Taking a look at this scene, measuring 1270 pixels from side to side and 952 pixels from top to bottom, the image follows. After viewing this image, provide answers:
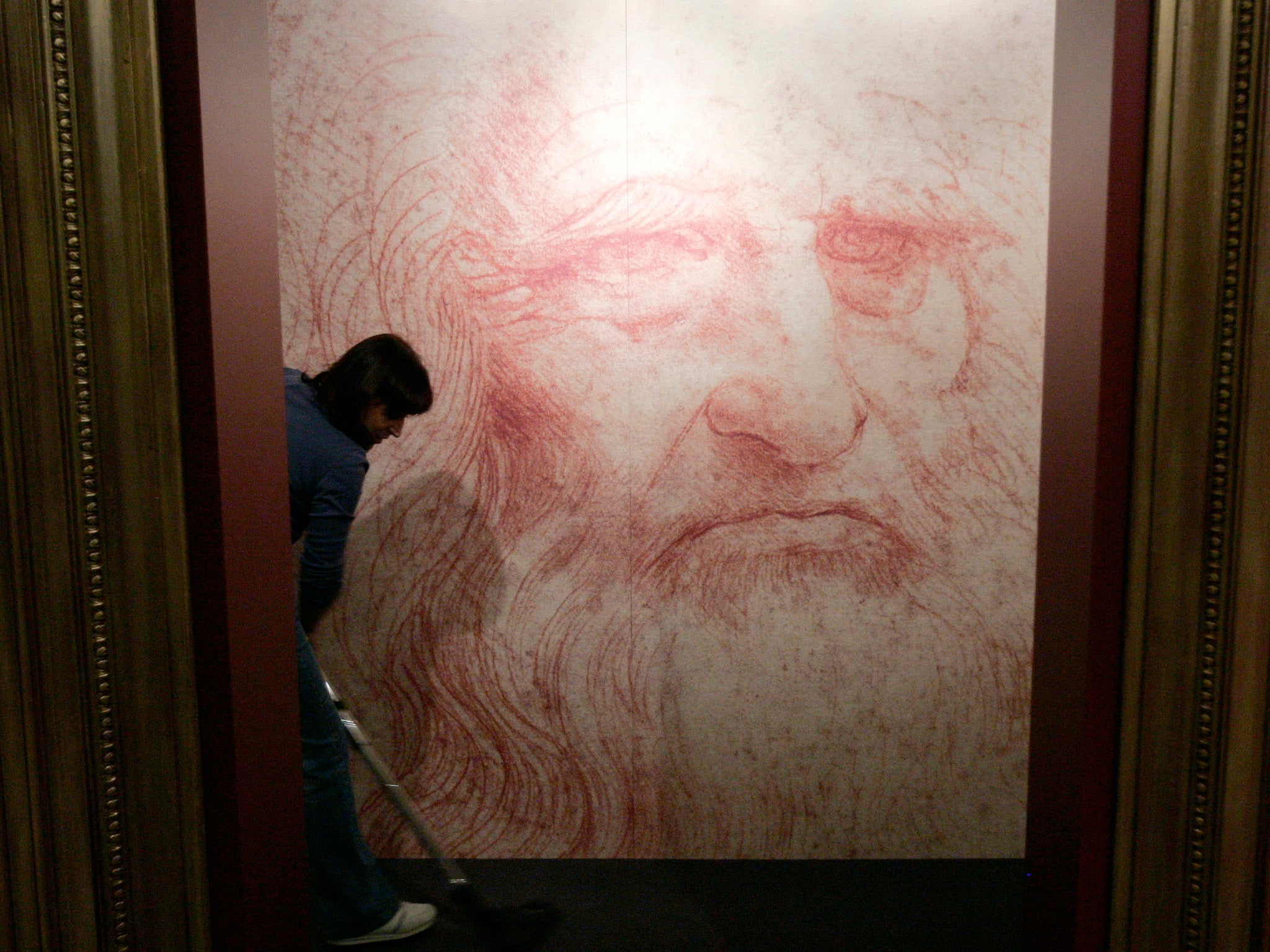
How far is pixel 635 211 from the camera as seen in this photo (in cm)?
212

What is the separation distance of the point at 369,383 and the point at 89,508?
Result: 113cm

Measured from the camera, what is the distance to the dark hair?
1.86 m

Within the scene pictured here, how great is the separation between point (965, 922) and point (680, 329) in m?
1.66

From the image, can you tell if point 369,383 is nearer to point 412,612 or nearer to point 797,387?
point 412,612

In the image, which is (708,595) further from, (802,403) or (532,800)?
(532,800)

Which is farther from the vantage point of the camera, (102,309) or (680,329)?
(680,329)

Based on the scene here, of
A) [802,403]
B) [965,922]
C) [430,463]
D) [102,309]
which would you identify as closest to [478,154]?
[430,463]

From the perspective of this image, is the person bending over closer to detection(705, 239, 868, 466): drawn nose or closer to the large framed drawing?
the large framed drawing

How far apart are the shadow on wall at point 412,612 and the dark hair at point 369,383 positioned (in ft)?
1.13

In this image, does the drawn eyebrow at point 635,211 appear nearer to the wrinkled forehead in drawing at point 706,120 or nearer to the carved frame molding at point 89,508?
the wrinkled forehead in drawing at point 706,120

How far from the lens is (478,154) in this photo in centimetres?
210

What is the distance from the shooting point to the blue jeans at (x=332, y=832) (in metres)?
1.80

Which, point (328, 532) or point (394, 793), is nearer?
point (328, 532)

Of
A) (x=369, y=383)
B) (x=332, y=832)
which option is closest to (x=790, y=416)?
(x=369, y=383)
